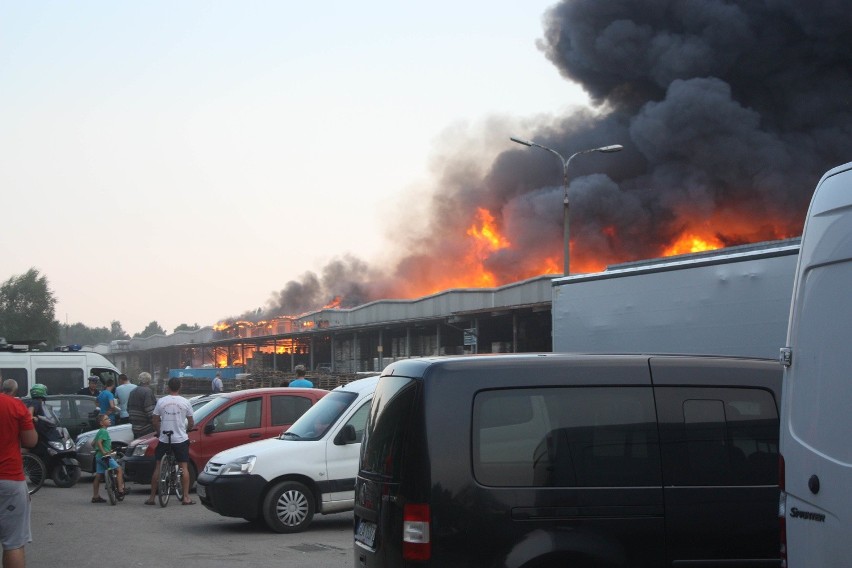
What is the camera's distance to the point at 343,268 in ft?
267

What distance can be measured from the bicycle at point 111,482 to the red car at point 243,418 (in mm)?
1031

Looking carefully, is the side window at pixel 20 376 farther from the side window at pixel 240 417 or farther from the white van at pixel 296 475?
the white van at pixel 296 475

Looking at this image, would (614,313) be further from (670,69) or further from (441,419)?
(670,69)

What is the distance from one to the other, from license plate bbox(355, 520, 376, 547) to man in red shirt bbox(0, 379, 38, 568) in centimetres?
264

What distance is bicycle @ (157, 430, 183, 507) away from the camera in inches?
579

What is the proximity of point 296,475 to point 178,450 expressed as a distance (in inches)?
124

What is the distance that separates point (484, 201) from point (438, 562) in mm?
59628

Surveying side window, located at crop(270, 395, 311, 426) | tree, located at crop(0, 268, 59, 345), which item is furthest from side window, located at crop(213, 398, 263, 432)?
tree, located at crop(0, 268, 59, 345)

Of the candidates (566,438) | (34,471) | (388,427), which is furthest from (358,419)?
(34,471)

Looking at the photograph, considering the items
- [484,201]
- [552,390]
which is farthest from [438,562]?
[484,201]

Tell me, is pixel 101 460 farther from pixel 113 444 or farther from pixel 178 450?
pixel 113 444

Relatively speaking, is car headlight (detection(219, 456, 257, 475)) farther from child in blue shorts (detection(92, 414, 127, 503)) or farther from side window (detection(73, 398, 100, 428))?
side window (detection(73, 398, 100, 428))

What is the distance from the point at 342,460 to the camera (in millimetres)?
12117

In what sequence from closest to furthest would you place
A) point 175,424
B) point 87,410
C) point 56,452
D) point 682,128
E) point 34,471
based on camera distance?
point 175,424 < point 34,471 < point 56,452 < point 87,410 < point 682,128
